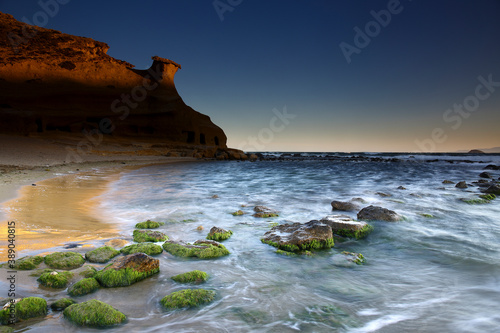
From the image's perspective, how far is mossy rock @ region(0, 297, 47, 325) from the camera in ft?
8.95

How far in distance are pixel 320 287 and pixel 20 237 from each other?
212 inches

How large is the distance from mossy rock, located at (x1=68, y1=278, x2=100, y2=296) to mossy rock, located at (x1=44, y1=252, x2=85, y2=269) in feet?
2.38

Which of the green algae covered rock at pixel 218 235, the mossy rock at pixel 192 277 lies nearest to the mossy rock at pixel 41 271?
the mossy rock at pixel 192 277

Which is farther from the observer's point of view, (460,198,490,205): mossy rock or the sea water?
(460,198,490,205): mossy rock

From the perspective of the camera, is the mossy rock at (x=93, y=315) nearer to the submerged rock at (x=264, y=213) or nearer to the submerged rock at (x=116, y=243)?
the submerged rock at (x=116, y=243)

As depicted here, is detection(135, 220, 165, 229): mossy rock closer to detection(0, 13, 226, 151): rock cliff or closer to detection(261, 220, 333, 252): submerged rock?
detection(261, 220, 333, 252): submerged rock

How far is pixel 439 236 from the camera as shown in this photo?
6.71 metres

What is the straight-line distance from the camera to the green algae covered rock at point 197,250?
4.87 meters

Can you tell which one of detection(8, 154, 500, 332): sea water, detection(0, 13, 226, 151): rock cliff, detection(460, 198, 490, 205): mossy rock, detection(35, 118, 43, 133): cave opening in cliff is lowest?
detection(8, 154, 500, 332): sea water

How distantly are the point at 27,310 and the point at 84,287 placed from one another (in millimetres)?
634

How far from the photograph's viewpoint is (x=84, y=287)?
3395mm

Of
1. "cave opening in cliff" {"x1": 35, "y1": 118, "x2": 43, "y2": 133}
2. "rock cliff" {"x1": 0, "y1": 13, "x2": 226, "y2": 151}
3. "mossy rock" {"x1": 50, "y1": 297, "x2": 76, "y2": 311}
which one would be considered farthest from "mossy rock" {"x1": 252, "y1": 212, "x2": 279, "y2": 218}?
"rock cliff" {"x1": 0, "y1": 13, "x2": 226, "y2": 151}

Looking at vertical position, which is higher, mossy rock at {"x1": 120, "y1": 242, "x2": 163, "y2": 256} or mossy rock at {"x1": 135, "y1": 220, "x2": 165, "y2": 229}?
mossy rock at {"x1": 120, "y1": 242, "x2": 163, "y2": 256}

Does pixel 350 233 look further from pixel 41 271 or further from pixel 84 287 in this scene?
pixel 41 271
